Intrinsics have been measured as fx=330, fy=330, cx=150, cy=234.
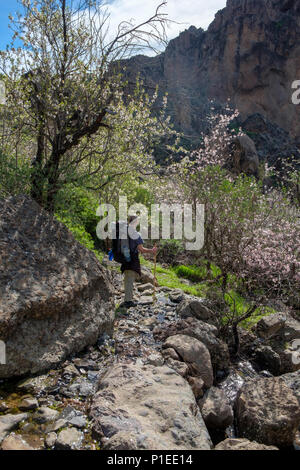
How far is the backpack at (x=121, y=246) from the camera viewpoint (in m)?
6.22

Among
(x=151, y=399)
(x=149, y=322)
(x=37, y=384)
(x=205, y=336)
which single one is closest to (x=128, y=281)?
(x=149, y=322)

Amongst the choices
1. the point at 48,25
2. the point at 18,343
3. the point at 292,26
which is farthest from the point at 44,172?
the point at 292,26

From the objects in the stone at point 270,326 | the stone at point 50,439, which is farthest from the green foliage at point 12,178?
the stone at point 270,326

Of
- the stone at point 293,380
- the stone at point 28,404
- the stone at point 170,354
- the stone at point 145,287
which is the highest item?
the stone at point 145,287

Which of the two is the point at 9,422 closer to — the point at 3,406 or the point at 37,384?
the point at 3,406

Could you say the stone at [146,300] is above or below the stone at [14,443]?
above

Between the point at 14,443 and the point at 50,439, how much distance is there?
0.91 feet

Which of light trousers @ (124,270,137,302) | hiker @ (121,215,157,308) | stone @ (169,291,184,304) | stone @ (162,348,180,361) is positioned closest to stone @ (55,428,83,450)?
stone @ (162,348,180,361)

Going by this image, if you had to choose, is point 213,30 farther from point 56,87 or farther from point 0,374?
point 0,374

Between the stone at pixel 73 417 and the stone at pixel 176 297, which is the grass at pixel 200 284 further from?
the stone at pixel 73 417

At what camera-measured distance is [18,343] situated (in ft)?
11.3

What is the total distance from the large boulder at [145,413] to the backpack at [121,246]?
9.26 ft

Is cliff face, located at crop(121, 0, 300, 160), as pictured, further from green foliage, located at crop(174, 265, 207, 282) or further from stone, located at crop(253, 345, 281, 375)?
stone, located at crop(253, 345, 281, 375)
